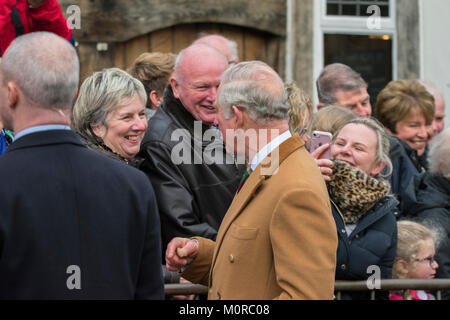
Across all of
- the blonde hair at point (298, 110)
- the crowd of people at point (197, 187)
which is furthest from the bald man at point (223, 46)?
the blonde hair at point (298, 110)

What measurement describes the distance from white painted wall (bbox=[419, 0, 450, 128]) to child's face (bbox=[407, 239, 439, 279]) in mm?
4481

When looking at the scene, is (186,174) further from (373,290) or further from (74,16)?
(74,16)

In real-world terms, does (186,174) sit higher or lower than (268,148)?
lower

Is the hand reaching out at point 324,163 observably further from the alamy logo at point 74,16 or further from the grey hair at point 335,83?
the alamy logo at point 74,16

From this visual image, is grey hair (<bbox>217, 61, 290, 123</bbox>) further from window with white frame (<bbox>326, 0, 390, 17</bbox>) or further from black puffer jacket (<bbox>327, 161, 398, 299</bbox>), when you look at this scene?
window with white frame (<bbox>326, 0, 390, 17</bbox>)

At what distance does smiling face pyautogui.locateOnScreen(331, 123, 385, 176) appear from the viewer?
4582 millimetres

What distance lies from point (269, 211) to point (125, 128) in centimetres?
138

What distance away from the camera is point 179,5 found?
7984 mm

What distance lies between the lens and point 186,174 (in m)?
→ 4.36

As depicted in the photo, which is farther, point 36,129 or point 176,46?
point 176,46

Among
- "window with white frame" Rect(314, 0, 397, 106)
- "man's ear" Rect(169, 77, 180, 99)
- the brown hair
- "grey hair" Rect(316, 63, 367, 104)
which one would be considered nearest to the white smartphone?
"man's ear" Rect(169, 77, 180, 99)

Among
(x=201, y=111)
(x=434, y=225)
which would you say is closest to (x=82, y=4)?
(x=201, y=111)

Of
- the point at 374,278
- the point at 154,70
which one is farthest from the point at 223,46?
the point at 374,278
